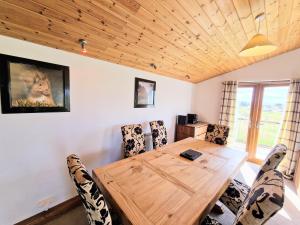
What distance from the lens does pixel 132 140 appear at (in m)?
2.11

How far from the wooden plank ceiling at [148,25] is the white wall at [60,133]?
0.53ft

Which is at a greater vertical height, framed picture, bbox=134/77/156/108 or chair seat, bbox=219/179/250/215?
framed picture, bbox=134/77/156/108

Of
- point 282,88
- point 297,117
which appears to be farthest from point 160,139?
point 282,88

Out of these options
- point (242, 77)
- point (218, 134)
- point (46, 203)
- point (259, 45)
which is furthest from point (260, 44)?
point (46, 203)

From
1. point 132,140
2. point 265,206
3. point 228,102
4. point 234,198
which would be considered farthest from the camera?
point 228,102

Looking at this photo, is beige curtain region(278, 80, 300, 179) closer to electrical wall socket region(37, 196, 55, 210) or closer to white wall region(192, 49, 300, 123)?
white wall region(192, 49, 300, 123)

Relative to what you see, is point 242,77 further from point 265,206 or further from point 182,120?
point 265,206

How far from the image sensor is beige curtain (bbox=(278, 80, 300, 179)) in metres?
2.80

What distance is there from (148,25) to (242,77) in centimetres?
292

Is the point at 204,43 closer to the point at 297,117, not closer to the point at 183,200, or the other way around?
the point at 183,200

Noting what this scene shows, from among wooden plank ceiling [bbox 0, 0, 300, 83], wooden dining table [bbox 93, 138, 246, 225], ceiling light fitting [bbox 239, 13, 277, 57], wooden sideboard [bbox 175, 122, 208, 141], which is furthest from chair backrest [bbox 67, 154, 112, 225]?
wooden sideboard [bbox 175, 122, 208, 141]

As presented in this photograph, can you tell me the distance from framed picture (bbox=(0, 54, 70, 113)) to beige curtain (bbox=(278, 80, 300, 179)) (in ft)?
12.9

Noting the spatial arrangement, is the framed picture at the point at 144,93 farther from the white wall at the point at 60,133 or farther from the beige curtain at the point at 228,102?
the beige curtain at the point at 228,102

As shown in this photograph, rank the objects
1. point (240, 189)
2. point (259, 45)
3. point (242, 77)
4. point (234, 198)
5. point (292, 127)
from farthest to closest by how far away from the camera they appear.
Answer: point (242, 77), point (292, 127), point (240, 189), point (234, 198), point (259, 45)
